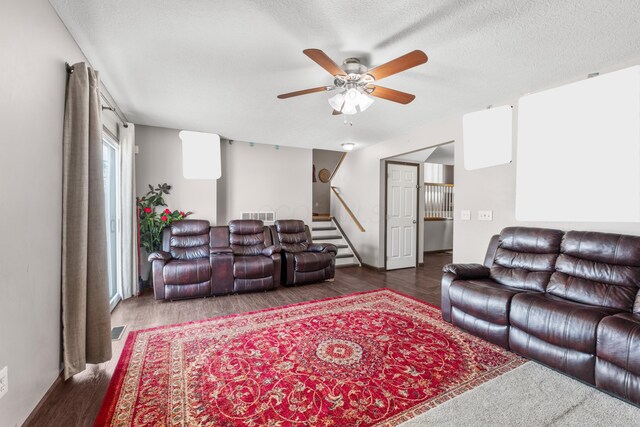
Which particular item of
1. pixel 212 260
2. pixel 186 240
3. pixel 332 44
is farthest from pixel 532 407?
pixel 186 240

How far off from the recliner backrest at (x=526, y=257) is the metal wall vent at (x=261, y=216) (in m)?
3.88

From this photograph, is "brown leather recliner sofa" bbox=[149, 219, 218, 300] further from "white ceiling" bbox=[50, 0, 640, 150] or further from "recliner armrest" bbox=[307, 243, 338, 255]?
"white ceiling" bbox=[50, 0, 640, 150]

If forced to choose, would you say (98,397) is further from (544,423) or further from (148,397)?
(544,423)

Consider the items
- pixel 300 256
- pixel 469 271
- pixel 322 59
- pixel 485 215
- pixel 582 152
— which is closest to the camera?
pixel 322 59

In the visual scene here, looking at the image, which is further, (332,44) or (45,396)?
(332,44)

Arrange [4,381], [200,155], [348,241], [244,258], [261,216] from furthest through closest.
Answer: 1. [348,241]
2. [261,216]
3. [200,155]
4. [244,258]
5. [4,381]

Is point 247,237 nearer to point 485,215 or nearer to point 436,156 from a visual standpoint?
point 485,215

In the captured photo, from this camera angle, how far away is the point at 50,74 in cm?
175

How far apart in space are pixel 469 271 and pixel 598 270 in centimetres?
95

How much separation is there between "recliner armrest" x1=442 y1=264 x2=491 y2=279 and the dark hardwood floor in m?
0.81

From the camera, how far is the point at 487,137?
3.45 meters

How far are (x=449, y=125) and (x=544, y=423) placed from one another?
11.2ft

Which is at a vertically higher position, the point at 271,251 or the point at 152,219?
the point at 152,219

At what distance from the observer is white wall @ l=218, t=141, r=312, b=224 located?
5230mm
